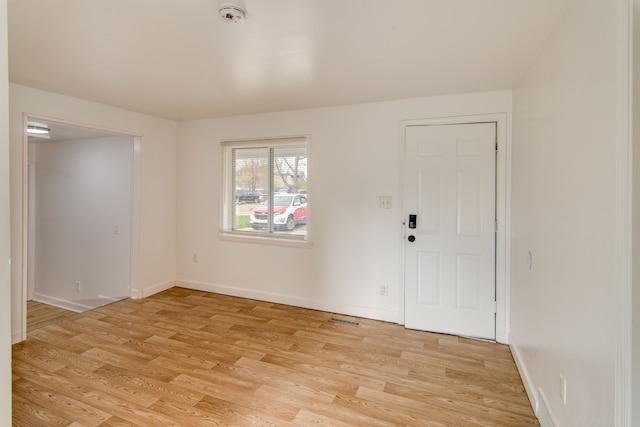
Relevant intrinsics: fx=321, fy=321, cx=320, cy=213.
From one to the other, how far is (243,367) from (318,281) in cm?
138

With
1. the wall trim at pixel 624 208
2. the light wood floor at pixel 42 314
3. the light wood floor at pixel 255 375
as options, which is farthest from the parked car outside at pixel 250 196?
the wall trim at pixel 624 208

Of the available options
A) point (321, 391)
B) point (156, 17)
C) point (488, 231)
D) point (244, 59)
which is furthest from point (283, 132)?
point (321, 391)

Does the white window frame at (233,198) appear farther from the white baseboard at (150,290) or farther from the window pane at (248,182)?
the white baseboard at (150,290)

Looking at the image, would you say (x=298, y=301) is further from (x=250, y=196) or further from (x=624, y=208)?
(x=624, y=208)

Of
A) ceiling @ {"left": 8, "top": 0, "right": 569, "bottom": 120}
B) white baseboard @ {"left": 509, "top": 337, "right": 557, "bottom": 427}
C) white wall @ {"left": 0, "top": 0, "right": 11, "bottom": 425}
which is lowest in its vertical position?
white baseboard @ {"left": 509, "top": 337, "right": 557, "bottom": 427}

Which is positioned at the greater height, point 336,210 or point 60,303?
point 336,210

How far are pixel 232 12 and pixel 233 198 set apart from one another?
9.22 feet

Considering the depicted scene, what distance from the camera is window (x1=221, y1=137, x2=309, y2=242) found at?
3.80m

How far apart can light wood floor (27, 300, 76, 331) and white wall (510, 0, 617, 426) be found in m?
4.93

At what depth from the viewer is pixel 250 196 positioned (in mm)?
4098

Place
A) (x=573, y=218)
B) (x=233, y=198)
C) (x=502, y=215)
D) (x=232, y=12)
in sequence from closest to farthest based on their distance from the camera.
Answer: (x=573, y=218)
(x=232, y=12)
(x=502, y=215)
(x=233, y=198)

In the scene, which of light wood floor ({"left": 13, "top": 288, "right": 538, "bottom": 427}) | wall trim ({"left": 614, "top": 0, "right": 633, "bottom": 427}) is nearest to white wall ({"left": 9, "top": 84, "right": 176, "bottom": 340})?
light wood floor ({"left": 13, "top": 288, "right": 538, "bottom": 427})

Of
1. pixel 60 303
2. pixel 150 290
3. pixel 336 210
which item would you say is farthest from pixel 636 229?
pixel 60 303

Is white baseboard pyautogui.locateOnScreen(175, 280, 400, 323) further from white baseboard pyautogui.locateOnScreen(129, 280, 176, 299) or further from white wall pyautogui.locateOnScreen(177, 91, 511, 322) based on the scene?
white baseboard pyautogui.locateOnScreen(129, 280, 176, 299)
